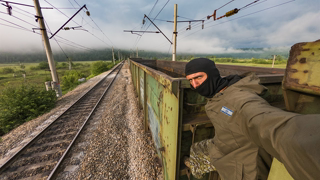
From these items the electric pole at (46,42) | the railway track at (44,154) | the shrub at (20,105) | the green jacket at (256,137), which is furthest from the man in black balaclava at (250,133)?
the electric pole at (46,42)

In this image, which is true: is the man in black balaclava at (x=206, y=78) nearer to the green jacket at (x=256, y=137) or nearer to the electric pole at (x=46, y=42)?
the green jacket at (x=256, y=137)

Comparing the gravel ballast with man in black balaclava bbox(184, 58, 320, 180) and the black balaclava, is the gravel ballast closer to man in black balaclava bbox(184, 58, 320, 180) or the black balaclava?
man in black balaclava bbox(184, 58, 320, 180)

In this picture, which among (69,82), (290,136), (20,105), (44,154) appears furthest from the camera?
(69,82)

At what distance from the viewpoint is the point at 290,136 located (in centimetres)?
55

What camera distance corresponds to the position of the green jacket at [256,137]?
0.49 m

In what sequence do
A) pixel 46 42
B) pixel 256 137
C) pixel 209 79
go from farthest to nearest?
pixel 46 42 → pixel 209 79 → pixel 256 137

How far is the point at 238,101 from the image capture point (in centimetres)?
92

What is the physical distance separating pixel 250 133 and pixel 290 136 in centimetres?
26

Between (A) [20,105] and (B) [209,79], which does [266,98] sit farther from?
(A) [20,105]

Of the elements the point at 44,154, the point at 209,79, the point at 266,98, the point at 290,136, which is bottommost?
the point at 44,154

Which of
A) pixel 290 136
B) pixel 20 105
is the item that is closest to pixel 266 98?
pixel 290 136

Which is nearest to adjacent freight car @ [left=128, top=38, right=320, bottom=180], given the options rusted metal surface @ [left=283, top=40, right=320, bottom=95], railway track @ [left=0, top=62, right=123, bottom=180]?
rusted metal surface @ [left=283, top=40, right=320, bottom=95]

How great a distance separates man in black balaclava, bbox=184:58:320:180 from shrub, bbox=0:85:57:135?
8.79 meters

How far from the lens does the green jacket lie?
49cm
